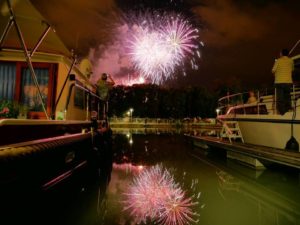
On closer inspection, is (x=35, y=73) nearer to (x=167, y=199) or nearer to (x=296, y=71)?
(x=167, y=199)

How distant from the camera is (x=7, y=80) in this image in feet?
24.8

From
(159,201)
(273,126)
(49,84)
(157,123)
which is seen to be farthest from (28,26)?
(157,123)

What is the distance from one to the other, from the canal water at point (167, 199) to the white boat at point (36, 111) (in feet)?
1.28

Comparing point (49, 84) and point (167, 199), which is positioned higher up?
point (49, 84)

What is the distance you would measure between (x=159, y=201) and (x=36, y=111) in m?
4.21

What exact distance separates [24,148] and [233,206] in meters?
3.47

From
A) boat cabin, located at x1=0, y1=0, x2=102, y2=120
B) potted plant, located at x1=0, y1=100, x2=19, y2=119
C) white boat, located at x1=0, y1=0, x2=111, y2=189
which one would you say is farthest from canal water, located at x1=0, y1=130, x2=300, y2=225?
boat cabin, located at x1=0, y1=0, x2=102, y2=120

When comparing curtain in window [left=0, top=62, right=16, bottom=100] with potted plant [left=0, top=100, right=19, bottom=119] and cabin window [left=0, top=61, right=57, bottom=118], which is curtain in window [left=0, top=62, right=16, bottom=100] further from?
potted plant [left=0, top=100, right=19, bottom=119]

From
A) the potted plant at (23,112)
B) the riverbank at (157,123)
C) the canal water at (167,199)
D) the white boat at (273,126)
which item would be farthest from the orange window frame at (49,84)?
the riverbank at (157,123)

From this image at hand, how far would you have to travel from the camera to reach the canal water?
423 cm

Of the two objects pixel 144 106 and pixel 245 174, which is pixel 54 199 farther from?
pixel 144 106

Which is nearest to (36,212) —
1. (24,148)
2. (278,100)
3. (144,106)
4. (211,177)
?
(24,148)

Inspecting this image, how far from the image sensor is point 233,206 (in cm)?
491

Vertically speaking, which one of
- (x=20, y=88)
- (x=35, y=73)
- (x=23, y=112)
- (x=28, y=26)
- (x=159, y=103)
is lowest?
(x=23, y=112)
